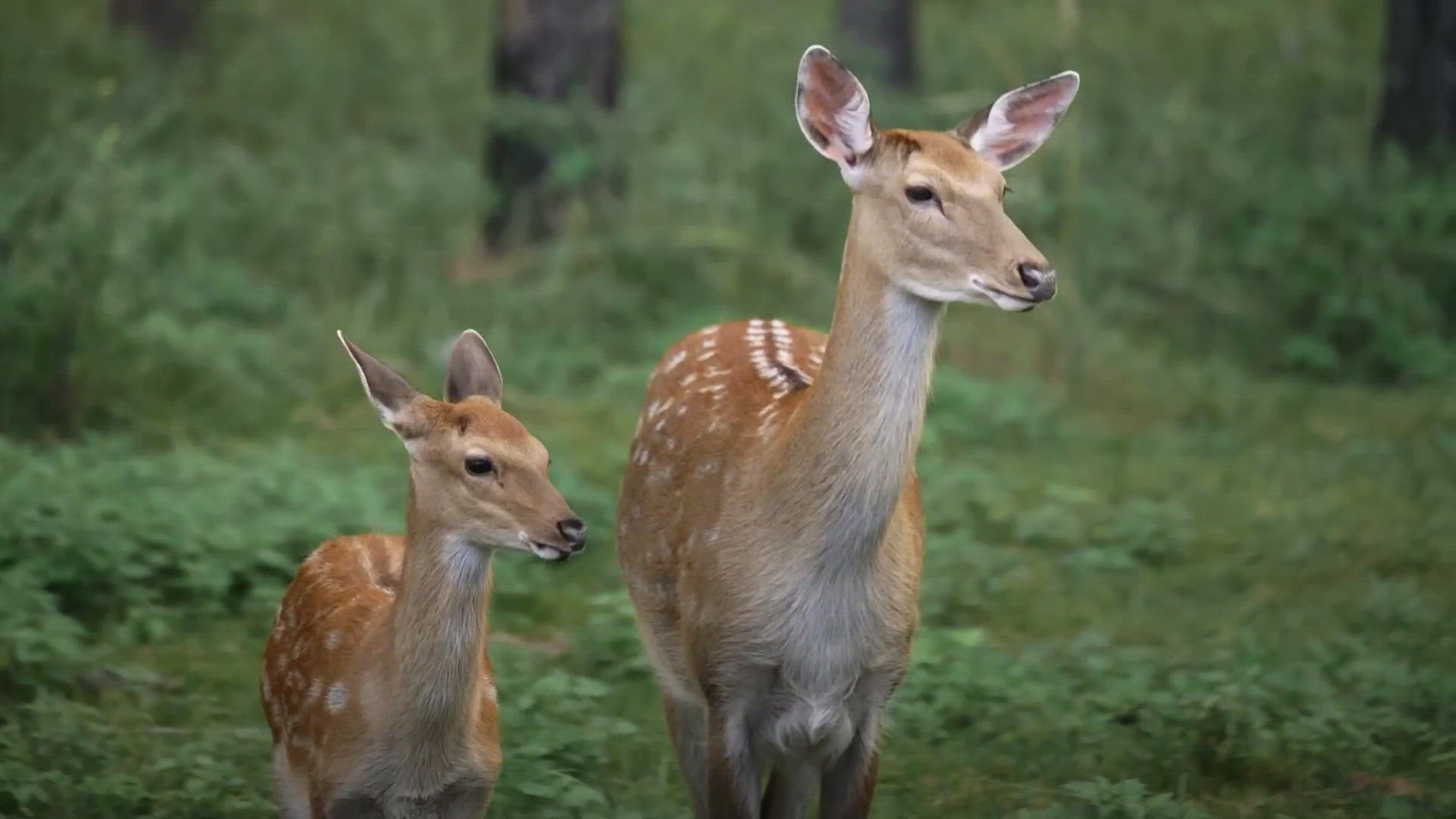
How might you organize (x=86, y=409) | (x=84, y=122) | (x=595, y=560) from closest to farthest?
(x=595, y=560) < (x=86, y=409) < (x=84, y=122)

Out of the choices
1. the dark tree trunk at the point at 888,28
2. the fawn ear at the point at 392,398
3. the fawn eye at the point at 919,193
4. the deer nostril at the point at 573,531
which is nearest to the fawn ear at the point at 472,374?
the fawn ear at the point at 392,398

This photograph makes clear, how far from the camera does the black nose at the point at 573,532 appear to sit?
16.4 feet

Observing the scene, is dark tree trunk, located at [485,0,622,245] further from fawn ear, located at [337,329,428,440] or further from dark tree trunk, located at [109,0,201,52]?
fawn ear, located at [337,329,428,440]

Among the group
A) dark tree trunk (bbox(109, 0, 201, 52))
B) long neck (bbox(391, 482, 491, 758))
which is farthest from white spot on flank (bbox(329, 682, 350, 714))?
dark tree trunk (bbox(109, 0, 201, 52))

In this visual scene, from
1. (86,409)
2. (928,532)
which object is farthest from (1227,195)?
(86,409)

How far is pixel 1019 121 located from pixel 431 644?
2.07 meters

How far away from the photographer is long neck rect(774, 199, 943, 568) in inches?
204

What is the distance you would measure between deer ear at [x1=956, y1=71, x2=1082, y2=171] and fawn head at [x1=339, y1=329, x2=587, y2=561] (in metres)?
1.44

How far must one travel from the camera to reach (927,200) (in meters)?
5.26

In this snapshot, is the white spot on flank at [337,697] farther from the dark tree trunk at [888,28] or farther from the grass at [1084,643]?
the dark tree trunk at [888,28]

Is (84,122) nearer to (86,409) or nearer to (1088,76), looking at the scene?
(86,409)

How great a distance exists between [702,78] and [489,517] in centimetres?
1169

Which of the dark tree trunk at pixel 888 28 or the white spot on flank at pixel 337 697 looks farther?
the dark tree trunk at pixel 888 28

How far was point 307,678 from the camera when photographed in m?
5.45
